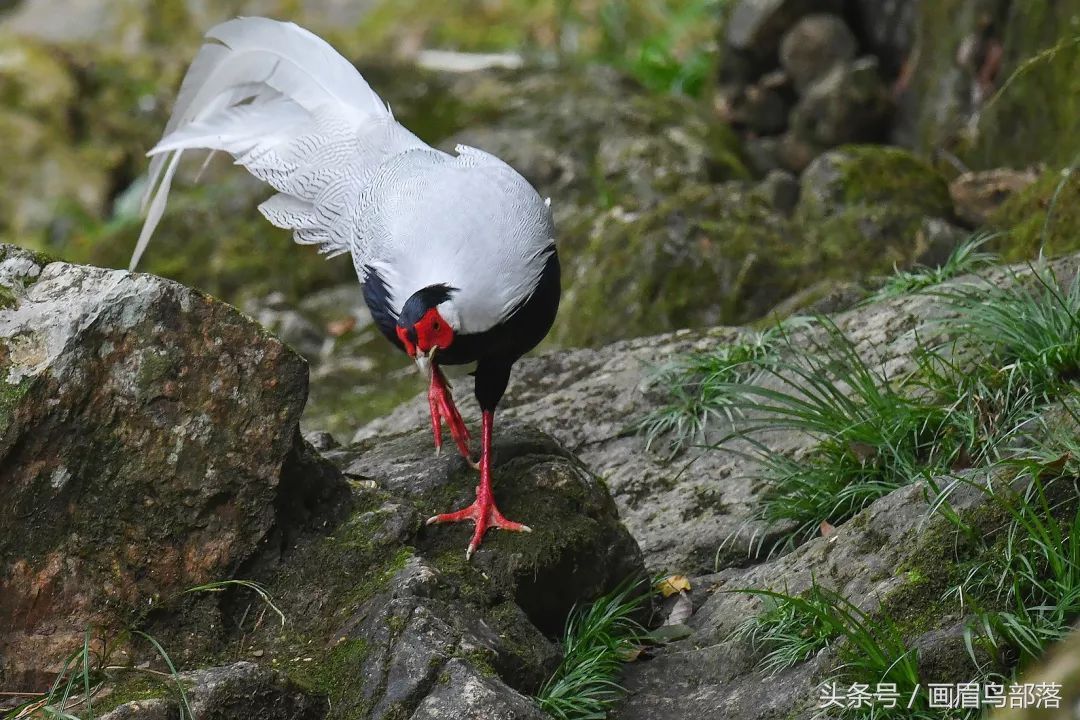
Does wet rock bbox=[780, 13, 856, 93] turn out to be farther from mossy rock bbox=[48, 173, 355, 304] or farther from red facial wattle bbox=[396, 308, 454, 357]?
red facial wattle bbox=[396, 308, 454, 357]

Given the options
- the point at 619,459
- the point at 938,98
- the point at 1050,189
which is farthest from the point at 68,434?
the point at 938,98

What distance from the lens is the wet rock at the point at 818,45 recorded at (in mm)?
8148

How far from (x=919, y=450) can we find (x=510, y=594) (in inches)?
52.3

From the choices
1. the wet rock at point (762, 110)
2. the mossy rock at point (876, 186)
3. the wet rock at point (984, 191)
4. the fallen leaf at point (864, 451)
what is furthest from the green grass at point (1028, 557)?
the wet rock at point (762, 110)

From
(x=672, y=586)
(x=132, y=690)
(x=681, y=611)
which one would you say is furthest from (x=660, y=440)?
(x=132, y=690)

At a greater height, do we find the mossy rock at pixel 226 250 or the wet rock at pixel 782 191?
the wet rock at pixel 782 191

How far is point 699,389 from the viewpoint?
4.33m

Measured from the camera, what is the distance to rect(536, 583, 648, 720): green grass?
2887 millimetres

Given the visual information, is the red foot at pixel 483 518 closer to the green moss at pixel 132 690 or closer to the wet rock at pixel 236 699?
the wet rock at pixel 236 699

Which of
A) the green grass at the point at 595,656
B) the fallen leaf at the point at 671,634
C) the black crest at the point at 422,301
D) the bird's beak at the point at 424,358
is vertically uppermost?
the black crest at the point at 422,301

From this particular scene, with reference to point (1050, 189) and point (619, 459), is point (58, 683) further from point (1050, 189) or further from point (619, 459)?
point (1050, 189)

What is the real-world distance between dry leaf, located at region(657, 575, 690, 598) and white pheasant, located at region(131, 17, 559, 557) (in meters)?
0.58

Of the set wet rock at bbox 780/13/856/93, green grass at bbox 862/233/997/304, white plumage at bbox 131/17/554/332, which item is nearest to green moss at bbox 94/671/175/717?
white plumage at bbox 131/17/554/332

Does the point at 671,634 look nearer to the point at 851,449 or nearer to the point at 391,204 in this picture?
the point at 851,449
